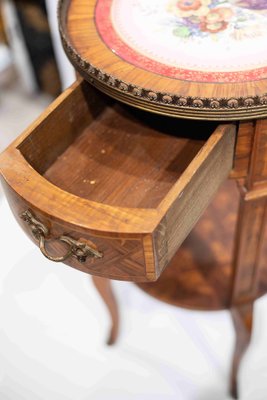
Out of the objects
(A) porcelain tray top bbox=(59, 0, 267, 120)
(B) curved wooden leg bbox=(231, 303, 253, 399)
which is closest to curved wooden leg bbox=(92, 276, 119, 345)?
(B) curved wooden leg bbox=(231, 303, 253, 399)

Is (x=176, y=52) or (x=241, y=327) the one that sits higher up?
(x=176, y=52)

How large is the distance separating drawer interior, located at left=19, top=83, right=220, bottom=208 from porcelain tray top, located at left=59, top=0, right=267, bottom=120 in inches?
3.3

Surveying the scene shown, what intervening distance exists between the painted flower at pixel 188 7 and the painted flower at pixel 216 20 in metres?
0.01

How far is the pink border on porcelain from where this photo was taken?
68cm

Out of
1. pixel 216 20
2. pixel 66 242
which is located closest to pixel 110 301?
pixel 66 242

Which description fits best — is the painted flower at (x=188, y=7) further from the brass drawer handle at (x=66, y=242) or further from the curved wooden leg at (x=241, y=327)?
the curved wooden leg at (x=241, y=327)

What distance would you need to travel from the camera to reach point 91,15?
32.3 inches

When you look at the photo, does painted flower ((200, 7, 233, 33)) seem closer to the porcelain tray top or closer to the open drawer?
the porcelain tray top

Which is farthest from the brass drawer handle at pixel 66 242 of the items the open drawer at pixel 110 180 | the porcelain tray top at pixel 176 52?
the porcelain tray top at pixel 176 52

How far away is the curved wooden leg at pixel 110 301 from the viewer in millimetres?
946

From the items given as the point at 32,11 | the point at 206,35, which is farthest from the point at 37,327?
the point at 32,11

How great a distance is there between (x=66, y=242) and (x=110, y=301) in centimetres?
38

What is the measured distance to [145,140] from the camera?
824mm

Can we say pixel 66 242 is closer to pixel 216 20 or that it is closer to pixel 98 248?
pixel 98 248
